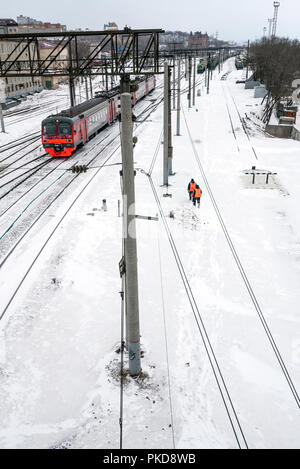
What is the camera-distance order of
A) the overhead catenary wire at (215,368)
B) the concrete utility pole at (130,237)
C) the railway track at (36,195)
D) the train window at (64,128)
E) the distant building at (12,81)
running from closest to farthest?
the concrete utility pole at (130,237) → the overhead catenary wire at (215,368) → the railway track at (36,195) → the train window at (64,128) → the distant building at (12,81)

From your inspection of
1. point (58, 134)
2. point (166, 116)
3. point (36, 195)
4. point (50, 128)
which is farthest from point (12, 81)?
point (166, 116)

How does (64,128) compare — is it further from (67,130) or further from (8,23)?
(8,23)

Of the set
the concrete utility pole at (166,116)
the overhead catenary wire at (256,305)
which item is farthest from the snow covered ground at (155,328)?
the concrete utility pole at (166,116)

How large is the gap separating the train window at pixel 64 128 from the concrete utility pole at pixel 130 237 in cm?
1833

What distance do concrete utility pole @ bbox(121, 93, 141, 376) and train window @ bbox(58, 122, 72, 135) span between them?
60.1 ft

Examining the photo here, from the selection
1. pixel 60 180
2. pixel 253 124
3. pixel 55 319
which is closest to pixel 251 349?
pixel 55 319

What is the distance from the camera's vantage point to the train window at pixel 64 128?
23812 millimetres

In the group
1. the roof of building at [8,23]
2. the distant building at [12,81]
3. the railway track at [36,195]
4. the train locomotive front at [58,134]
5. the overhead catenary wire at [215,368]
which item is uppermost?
the roof of building at [8,23]

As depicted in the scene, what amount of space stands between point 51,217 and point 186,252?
6.15 metres

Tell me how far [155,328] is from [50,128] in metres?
17.8

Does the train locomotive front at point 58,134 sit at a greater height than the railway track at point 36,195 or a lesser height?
greater

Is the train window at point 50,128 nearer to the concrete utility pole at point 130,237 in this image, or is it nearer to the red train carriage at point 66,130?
the red train carriage at point 66,130

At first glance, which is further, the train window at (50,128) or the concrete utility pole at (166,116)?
the train window at (50,128)

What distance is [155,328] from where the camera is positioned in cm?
1011
